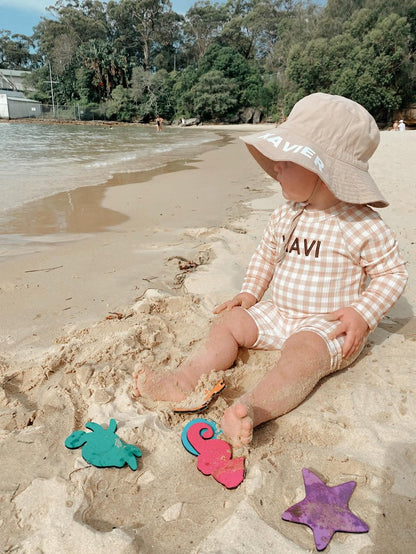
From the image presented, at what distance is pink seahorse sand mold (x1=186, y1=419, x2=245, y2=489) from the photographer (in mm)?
1189

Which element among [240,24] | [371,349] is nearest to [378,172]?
[371,349]

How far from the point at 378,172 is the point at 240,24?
51.2m

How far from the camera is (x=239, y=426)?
1279 mm

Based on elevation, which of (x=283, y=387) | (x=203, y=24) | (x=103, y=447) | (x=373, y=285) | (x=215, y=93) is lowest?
(x=103, y=447)

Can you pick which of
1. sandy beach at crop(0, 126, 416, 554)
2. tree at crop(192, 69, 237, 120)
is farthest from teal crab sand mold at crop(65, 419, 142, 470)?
tree at crop(192, 69, 237, 120)

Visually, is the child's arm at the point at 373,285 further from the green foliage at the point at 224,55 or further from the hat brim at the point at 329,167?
the green foliage at the point at 224,55

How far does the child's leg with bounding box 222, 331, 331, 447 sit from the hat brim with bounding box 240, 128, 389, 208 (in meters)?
0.59

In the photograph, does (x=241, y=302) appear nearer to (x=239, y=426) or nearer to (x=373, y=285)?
(x=373, y=285)

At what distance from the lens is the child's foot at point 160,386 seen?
5.10ft

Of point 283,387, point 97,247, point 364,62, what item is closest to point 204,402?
point 283,387

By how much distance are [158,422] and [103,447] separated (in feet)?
0.73

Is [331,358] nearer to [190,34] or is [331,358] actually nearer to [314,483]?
[314,483]

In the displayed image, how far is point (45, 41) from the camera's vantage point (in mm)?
55406

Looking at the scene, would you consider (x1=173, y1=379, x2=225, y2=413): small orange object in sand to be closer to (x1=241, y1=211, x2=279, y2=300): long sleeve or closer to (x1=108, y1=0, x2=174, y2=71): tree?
(x1=241, y1=211, x2=279, y2=300): long sleeve
